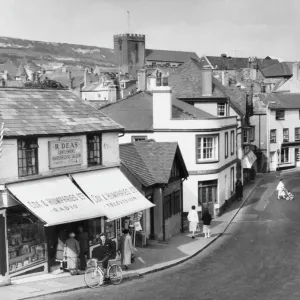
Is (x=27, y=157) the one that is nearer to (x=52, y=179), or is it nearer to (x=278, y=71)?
(x=52, y=179)

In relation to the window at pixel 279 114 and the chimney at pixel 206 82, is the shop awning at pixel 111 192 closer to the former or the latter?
the chimney at pixel 206 82

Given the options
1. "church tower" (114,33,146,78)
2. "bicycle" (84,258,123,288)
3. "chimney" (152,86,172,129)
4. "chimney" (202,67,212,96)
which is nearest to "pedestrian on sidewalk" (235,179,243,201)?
"chimney" (202,67,212,96)

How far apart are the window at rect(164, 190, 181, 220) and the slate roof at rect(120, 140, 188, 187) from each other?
52.4 inches

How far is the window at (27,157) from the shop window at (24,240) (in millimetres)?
1393

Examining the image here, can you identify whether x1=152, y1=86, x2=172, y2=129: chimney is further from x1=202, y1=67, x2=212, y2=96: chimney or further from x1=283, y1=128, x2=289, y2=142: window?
x1=283, y1=128, x2=289, y2=142: window

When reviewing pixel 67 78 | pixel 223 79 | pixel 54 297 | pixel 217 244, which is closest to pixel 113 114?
pixel 217 244

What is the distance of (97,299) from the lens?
17.8m

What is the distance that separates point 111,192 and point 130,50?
542 feet

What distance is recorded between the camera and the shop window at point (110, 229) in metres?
24.3

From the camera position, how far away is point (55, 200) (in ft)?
67.3

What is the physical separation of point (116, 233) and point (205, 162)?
1392 centimetres

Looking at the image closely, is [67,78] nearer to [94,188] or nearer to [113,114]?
[113,114]

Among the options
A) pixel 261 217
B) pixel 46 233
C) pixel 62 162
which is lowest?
pixel 261 217

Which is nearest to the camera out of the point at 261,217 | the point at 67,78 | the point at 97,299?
the point at 97,299
